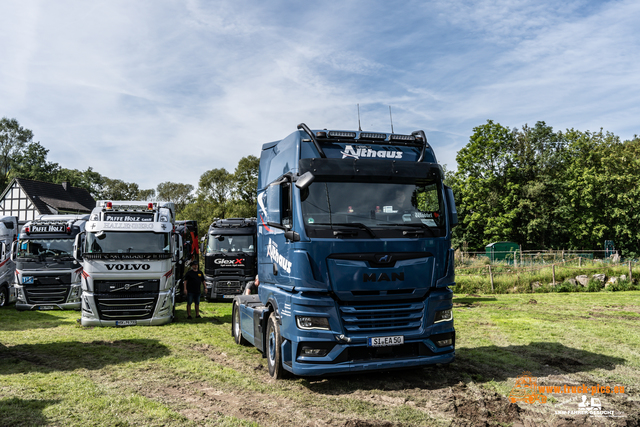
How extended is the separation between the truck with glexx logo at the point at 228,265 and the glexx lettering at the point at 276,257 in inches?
444

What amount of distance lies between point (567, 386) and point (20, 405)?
725 centimetres

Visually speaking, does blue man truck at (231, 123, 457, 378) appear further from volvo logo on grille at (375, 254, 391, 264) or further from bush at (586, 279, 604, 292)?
bush at (586, 279, 604, 292)

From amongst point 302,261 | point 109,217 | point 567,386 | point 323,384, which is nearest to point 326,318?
point 302,261

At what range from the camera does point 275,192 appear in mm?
7320

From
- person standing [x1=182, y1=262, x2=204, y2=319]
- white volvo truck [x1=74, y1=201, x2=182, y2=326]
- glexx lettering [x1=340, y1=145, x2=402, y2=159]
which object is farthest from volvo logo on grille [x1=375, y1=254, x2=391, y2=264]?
person standing [x1=182, y1=262, x2=204, y2=319]

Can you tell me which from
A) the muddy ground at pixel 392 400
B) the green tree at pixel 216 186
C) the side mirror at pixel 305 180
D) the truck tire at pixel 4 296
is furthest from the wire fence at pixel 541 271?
the green tree at pixel 216 186

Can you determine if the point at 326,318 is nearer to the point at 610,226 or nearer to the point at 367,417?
the point at 367,417

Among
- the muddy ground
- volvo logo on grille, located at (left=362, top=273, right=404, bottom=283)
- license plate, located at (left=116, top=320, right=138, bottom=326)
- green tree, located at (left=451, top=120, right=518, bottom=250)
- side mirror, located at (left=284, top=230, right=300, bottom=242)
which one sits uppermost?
green tree, located at (left=451, top=120, right=518, bottom=250)

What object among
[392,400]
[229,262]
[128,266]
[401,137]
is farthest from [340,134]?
[229,262]

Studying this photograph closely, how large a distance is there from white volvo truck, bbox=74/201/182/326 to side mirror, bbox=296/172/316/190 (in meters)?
7.91

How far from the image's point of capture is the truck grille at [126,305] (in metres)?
12.5

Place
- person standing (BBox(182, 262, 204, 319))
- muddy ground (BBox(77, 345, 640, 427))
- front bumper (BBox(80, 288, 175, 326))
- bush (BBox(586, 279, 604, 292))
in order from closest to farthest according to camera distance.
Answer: muddy ground (BBox(77, 345, 640, 427)), front bumper (BBox(80, 288, 175, 326)), person standing (BBox(182, 262, 204, 319)), bush (BBox(586, 279, 604, 292))

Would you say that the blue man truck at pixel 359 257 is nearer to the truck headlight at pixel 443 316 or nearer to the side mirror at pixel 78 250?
the truck headlight at pixel 443 316

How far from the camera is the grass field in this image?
17.9 feet
